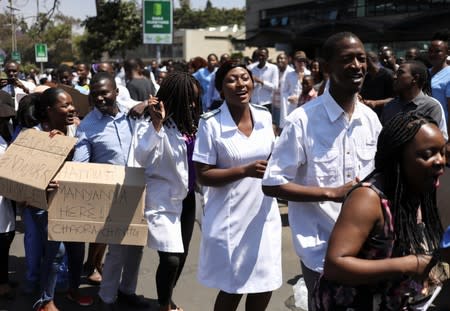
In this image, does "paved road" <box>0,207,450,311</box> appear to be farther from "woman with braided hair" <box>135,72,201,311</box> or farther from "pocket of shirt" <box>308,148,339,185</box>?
"pocket of shirt" <box>308,148,339,185</box>

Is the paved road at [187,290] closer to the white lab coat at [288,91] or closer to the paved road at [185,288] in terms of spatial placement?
the paved road at [185,288]

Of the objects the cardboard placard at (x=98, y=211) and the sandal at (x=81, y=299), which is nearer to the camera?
the cardboard placard at (x=98, y=211)

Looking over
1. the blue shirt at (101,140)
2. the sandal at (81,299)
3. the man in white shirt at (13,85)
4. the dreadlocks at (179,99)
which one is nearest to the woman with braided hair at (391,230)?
the dreadlocks at (179,99)

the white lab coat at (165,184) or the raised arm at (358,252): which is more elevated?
the raised arm at (358,252)

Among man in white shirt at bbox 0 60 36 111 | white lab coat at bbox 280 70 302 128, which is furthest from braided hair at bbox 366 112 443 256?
white lab coat at bbox 280 70 302 128

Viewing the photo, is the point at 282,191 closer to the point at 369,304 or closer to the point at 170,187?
the point at 369,304

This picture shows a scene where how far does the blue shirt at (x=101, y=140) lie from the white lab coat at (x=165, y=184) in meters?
0.47

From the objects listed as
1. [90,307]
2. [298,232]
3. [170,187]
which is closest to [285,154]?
[298,232]

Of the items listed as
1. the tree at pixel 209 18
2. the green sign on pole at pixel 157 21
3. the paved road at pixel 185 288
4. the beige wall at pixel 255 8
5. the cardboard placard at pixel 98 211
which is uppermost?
the tree at pixel 209 18

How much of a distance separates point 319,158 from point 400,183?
63 cm

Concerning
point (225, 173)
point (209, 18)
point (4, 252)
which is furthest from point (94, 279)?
point (209, 18)

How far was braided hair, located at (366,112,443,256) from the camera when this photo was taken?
1739mm

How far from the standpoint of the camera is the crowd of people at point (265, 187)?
1724 mm

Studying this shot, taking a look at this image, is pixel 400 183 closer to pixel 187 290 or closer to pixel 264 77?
pixel 187 290
